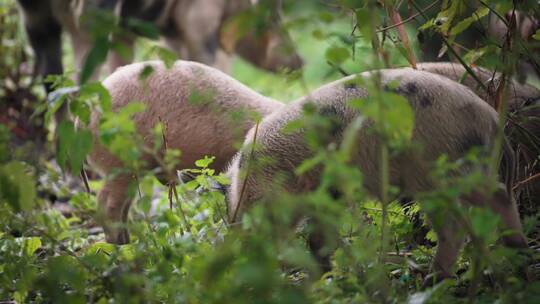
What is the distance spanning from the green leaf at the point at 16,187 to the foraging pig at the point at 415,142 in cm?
62

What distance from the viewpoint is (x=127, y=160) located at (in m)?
2.09

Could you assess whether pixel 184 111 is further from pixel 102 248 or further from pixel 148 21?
pixel 148 21

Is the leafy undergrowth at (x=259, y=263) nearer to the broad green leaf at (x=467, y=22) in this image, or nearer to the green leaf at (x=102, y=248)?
the green leaf at (x=102, y=248)

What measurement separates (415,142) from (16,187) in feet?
3.67

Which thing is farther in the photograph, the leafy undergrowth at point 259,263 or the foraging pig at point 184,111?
the foraging pig at point 184,111

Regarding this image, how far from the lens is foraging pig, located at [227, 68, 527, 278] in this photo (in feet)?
8.34

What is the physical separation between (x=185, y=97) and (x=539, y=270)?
170 cm

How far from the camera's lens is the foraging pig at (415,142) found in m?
2.54

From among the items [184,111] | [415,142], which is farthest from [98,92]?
[184,111]

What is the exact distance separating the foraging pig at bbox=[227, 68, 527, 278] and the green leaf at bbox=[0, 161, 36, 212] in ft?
2.03

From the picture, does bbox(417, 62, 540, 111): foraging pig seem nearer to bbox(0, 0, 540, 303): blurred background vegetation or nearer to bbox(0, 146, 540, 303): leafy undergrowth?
bbox(0, 0, 540, 303): blurred background vegetation

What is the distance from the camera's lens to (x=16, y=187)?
86.0 inches

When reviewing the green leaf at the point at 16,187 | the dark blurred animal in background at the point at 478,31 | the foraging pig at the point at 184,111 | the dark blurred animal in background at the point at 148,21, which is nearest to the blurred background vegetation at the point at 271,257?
the green leaf at the point at 16,187

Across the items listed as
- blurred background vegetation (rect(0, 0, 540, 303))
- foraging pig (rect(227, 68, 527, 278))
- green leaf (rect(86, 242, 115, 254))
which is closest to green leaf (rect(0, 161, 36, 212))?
blurred background vegetation (rect(0, 0, 540, 303))
